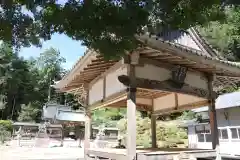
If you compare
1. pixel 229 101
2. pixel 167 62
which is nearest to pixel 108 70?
pixel 167 62

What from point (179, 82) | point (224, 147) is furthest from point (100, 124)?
point (179, 82)

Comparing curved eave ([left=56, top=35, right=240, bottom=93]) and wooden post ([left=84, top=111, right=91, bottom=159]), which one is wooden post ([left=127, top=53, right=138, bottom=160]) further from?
wooden post ([left=84, top=111, right=91, bottom=159])

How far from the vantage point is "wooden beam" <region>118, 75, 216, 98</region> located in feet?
21.4

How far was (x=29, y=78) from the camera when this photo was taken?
58000 mm

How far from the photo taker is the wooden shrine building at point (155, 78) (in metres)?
6.43

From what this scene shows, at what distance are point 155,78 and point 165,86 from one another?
37 cm

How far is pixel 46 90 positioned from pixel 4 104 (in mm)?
11206

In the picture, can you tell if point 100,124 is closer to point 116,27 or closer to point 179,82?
point 179,82

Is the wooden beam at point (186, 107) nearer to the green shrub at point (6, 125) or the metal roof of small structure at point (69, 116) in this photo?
the green shrub at point (6, 125)

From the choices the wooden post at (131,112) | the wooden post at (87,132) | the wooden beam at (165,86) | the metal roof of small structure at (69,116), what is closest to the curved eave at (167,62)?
the wooden post at (131,112)

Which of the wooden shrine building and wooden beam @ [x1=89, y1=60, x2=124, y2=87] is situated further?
wooden beam @ [x1=89, y1=60, x2=124, y2=87]

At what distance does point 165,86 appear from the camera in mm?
7211

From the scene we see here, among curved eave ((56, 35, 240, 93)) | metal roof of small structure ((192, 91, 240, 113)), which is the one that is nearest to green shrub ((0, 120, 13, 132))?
metal roof of small structure ((192, 91, 240, 113))

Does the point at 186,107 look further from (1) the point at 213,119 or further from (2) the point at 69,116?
(2) the point at 69,116
